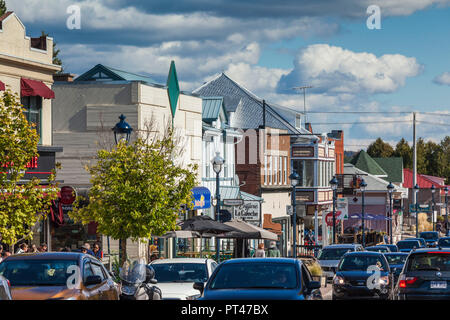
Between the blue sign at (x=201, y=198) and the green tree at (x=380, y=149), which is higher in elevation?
the green tree at (x=380, y=149)

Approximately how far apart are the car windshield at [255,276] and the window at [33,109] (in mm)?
16739

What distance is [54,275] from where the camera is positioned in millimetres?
13812

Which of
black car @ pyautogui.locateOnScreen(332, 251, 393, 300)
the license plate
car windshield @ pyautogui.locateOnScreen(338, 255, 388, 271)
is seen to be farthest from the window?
the license plate

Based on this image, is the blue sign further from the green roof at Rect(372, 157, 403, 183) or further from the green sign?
the green roof at Rect(372, 157, 403, 183)

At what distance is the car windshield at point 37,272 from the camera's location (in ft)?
44.8

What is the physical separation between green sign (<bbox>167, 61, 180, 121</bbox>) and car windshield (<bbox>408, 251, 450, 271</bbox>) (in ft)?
67.3

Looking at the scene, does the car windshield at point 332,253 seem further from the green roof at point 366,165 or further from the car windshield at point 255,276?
the green roof at point 366,165

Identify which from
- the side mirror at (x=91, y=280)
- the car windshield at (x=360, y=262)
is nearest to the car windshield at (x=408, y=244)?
the car windshield at (x=360, y=262)

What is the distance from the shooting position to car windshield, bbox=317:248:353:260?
32594mm

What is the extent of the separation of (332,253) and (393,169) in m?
78.7

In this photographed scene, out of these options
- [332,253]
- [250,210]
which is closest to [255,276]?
[250,210]

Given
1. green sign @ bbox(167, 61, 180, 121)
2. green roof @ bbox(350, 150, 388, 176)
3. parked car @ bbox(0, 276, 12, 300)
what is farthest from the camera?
green roof @ bbox(350, 150, 388, 176)

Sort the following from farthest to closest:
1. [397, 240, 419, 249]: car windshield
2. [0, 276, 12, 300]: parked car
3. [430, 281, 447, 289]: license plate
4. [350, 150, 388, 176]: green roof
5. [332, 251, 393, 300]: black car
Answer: [350, 150, 388, 176]: green roof → [397, 240, 419, 249]: car windshield → [332, 251, 393, 300]: black car → [430, 281, 447, 289]: license plate → [0, 276, 12, 300]: parked car

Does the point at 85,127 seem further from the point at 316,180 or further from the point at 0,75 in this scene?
the point at 316,180
